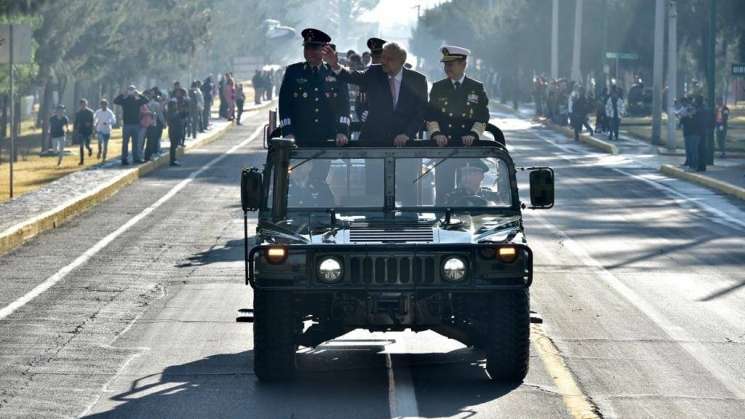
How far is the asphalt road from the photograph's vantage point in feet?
36.4

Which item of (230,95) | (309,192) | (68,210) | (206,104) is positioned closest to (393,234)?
(309,192)

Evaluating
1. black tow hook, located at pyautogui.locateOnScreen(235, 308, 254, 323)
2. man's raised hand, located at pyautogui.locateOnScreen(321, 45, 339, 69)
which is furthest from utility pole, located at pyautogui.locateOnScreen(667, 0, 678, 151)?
black tow hook, located at pyautogui.locateOnScreen(235, 308, 254, 323)

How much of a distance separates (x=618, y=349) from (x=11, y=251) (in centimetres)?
1114

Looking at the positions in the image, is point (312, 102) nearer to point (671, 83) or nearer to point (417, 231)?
point (417, 231)

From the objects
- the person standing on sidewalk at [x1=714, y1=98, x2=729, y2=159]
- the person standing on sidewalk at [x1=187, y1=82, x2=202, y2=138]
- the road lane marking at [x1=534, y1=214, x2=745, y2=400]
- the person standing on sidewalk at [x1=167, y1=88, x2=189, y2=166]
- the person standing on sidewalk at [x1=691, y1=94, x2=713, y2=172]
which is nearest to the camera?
the road lane marking at [x1=534, y1=214, x2=745, y2=400]

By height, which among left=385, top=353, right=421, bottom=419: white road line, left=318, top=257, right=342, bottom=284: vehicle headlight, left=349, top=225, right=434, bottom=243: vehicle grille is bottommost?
left=385, top=353, right=421, bottom=419: white road line

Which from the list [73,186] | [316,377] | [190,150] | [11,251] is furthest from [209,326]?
[190,150]

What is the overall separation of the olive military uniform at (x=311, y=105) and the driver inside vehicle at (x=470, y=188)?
1414 mm

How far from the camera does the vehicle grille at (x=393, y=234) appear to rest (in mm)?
11227

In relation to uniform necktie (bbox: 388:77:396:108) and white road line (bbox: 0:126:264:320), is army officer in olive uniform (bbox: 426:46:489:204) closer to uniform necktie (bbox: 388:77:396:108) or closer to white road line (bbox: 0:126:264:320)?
uniform necktie (bbox: 388:77:396:108)

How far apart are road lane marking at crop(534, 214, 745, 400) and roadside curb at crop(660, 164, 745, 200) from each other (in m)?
10.8

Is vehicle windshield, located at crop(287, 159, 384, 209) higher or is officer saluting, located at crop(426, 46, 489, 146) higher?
officer saluting, located at crop(426, 46, 489, 146)

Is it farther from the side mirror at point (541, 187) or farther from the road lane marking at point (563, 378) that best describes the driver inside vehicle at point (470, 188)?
the road lane marking at point (563, 378)

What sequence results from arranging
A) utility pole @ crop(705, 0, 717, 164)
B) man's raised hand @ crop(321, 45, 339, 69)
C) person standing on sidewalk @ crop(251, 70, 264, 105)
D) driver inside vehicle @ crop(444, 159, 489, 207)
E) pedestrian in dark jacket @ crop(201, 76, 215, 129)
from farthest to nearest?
1. person standing on sidewalk @ crop(251, 70, 264, 105)
2. pedestrian in dark jacket @ crop(201, 76, 215, 129)
3. utility pole @ crop(705, 0, 717, 164)
4. man's raised hand @ crop(321, 45, 339, 69)
5. driver inside vehicle @ crop(444, 159, 489, 207)
